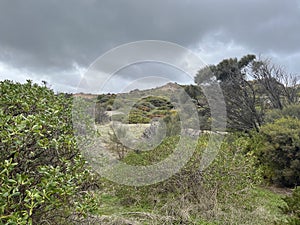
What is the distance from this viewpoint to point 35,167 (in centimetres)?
259

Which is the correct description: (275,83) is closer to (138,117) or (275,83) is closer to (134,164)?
(138,117)

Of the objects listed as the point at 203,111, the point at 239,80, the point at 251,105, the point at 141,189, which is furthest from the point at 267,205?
the point at 239,80

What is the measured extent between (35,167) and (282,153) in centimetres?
769

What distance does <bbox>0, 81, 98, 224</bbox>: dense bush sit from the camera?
184cm

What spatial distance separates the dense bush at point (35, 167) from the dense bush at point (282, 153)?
21.8ft

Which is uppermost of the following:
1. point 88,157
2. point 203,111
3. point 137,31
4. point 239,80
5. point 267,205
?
point 239,80

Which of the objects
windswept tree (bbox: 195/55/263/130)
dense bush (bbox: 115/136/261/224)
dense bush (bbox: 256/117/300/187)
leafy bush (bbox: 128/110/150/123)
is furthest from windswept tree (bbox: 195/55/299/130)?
dense bush (bbox: 115/136/261/224)

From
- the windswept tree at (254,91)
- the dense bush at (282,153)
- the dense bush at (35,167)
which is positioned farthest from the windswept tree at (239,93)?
the dense bush at (35,167)

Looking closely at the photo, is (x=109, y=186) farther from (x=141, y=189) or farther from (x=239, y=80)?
(x=239, y=80)

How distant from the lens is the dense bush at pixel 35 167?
1.84 m

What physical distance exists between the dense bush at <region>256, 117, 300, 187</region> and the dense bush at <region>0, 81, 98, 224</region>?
6.63 metres

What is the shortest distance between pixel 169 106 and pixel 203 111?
305cm

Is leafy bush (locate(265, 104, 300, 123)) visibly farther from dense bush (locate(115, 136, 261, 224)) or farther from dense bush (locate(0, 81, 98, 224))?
dense bush (locate(0, 81, 98, 224))

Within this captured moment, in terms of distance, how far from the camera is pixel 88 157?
3.54m
